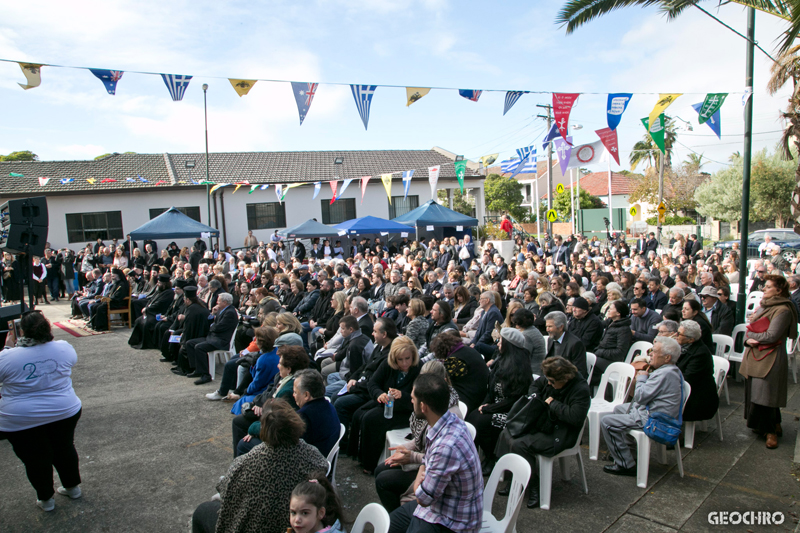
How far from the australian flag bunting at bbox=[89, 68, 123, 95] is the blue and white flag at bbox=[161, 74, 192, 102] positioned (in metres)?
0.70

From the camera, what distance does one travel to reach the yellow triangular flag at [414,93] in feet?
31.2

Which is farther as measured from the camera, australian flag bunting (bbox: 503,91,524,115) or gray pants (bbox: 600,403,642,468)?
australian flag bunting (bbox: 503,91,524,115)

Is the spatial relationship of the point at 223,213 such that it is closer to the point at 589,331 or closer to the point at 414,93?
the point at 414,93

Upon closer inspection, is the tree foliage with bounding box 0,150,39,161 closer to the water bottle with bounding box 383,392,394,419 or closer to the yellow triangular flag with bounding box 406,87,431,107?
the yellow triangular flag with bounding box 406,87,431,107

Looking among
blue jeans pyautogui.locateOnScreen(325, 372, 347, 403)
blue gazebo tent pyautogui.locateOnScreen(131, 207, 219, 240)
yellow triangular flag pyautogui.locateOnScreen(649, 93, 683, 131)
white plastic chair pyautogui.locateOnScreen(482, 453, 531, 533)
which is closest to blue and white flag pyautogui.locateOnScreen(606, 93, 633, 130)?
yellow triangular flag pyautogui.locateOnScreen(649, 93, 683, 131)

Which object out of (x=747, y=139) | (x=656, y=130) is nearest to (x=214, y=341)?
(x=747, y=139)

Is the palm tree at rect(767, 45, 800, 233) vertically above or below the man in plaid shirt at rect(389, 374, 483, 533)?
above

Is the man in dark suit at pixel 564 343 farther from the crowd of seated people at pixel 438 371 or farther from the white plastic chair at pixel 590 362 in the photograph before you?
the white plastic chair at pixel 590 362

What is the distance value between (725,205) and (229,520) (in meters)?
35.9

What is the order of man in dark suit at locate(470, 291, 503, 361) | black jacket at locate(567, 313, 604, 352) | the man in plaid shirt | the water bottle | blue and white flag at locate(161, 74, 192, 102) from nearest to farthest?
1. the man in plaid shirt
2. the water bottle
3. black jacket at locate(567, 313, 604, 352)
4. man in dark suit at locate(470, 291, 503, 361)
5. blue and white flag at locate(161, 74, 192, 102)

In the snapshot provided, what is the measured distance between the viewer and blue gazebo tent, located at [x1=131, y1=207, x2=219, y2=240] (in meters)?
15.2

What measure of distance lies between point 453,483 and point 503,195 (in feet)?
133

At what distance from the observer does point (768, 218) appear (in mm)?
30203

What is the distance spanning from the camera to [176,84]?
8664 mm
